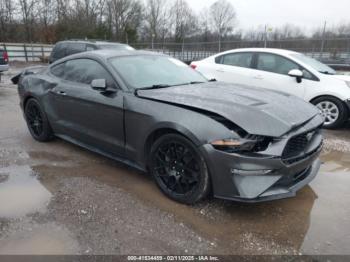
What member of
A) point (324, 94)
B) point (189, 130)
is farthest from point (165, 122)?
point (324, 94)

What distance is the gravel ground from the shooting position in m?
2.71

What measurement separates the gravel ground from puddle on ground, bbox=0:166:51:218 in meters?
0.01

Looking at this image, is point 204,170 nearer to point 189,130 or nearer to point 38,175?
point 189,130

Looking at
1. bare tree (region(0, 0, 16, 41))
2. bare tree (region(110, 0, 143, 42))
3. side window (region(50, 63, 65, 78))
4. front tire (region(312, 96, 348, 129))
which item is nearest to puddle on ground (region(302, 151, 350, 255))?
front tire (region(312, 96, 348, 129))

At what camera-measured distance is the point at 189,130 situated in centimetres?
305

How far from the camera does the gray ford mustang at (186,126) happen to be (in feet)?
9.44

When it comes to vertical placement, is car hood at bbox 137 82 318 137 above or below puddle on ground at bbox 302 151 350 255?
above

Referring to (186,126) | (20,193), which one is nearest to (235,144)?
(186,126)

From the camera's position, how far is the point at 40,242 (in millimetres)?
2736

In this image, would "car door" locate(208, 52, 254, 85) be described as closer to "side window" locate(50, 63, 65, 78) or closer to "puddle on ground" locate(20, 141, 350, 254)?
"puddle on ground" locate(20, 141, 350, 254)

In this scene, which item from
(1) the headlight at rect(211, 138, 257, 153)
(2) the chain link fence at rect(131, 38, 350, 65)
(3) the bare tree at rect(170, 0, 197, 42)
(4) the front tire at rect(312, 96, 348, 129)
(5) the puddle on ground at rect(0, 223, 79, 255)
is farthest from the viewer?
(3) the bare tree at rect(170, 0, 197, 42)

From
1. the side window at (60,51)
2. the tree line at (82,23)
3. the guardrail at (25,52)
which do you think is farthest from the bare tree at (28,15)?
the side window at (60,51)

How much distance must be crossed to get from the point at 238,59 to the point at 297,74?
1607mm

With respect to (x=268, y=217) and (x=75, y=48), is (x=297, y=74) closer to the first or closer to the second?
(x=268, y=217)
